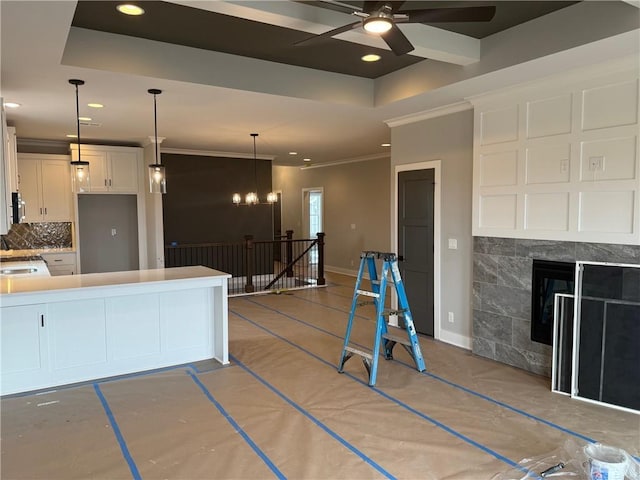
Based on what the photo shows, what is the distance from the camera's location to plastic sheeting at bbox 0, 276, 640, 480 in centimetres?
271

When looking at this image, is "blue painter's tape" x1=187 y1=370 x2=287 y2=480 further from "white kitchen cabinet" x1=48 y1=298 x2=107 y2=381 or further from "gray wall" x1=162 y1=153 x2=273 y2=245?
"gray wall" x1=162 y1=153 x2=273 y2=245

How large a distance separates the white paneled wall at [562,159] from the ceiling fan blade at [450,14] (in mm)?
1674

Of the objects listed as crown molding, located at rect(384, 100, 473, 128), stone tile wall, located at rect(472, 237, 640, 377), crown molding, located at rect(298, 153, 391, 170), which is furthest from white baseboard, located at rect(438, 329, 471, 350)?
crown molding, located at rect(298, 153, 391, 170)

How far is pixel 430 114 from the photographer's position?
5320mm

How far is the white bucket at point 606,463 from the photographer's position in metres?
2.39

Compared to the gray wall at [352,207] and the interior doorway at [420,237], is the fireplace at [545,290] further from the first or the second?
the gray wall at [352,207]

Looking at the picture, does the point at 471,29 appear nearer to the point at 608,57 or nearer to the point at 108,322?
the point at 608,57

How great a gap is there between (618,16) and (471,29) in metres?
1.06

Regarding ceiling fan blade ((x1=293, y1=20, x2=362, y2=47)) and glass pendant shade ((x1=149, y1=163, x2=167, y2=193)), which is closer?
ceiling fan blade ((x1=293, y1=20, x2=362, y2=47))

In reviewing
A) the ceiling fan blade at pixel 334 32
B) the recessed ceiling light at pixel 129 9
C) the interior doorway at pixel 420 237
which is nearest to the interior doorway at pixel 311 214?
the interior doorway at pixel 420 237

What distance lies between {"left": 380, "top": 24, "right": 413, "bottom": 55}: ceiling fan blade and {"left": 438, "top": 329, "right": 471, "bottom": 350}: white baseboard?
10.8 ft

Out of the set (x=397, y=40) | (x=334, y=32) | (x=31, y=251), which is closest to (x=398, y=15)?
(x=397, y=40)

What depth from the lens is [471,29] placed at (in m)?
3.72

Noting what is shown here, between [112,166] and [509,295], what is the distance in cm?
637
